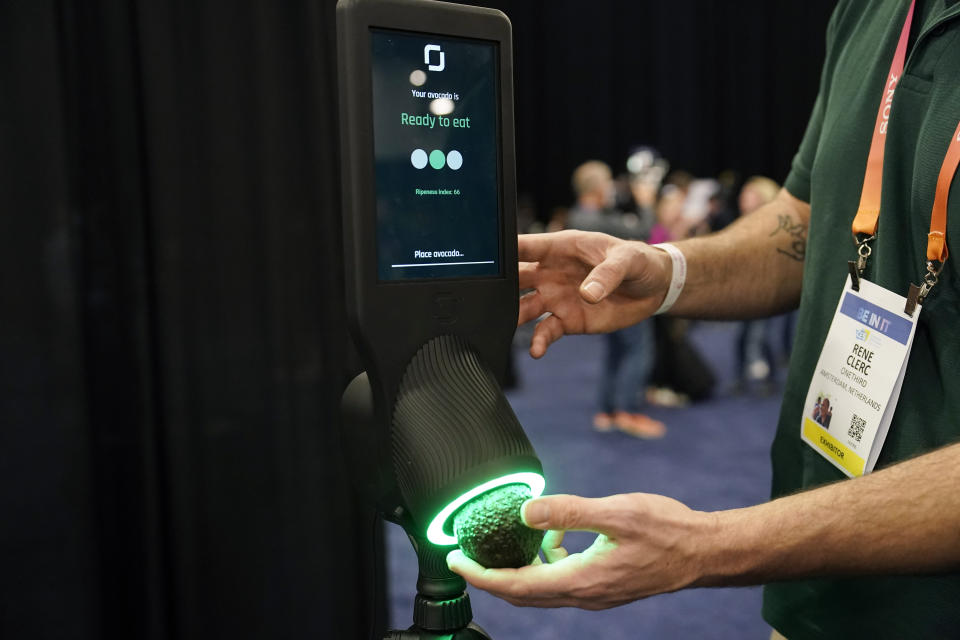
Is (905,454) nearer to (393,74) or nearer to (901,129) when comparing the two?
(901,129)

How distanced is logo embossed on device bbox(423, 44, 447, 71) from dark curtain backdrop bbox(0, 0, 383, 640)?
106 centimetres

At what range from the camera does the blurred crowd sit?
4.62 m

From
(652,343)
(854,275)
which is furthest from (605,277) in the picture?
(652,343)

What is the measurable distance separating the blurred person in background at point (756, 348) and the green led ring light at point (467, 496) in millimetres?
5207

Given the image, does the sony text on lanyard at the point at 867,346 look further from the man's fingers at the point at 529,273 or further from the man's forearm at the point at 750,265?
the man's fingers at the point at 529,273

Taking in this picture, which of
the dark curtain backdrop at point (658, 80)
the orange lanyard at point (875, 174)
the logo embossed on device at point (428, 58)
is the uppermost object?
the dark curtain backdrop at point (658, 80)

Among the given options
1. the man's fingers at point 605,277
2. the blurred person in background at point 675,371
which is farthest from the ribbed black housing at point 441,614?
the blurred person in background at point 675,371

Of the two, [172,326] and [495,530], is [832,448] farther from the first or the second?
[172,326]

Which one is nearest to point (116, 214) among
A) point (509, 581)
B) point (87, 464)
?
point (87, 464)

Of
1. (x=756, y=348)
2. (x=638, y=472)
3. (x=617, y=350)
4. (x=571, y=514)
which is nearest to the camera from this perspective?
(x=571, y=514)

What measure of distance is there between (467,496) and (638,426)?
421cm

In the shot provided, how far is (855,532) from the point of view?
2.35ft

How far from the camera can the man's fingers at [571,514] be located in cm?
61

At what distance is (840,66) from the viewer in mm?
1074
